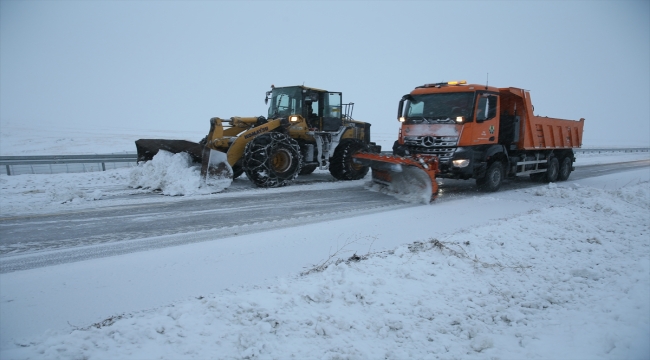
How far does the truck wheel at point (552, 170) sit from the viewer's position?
12281mm

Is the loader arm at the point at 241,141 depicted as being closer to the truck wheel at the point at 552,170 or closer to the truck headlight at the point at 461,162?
the truck headlight at the point at 461,162

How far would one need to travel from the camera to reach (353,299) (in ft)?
11.1

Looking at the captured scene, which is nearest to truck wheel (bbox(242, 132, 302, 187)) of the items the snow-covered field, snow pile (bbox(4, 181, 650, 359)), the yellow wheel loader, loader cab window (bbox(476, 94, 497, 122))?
the yellow wheel loader

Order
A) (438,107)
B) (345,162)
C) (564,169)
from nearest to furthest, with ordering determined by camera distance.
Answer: (438,107) → (345,162) → (564,169)

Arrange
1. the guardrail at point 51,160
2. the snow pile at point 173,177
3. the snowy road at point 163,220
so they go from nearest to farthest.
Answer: the snowy road at point 163,220
the snow pile at point 173,177
the guardrail at point 51,160

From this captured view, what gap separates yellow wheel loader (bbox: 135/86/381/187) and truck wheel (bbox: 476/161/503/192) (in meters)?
3.78

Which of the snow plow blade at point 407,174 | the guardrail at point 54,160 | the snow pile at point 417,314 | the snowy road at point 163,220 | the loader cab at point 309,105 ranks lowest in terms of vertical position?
the snow pile at point 417,314

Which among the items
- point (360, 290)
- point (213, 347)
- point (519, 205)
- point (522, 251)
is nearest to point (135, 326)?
point (213, 347)

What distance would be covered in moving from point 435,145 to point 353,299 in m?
6.59

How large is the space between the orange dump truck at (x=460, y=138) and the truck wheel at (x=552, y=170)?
4.22 feet

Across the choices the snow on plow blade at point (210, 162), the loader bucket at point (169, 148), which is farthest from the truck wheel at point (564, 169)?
the loader bucket at point (169, 148)

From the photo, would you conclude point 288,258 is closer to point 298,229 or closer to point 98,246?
point 298,229

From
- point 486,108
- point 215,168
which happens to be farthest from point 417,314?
point 486,108

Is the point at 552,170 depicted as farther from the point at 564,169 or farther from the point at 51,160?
the point at 51,160
